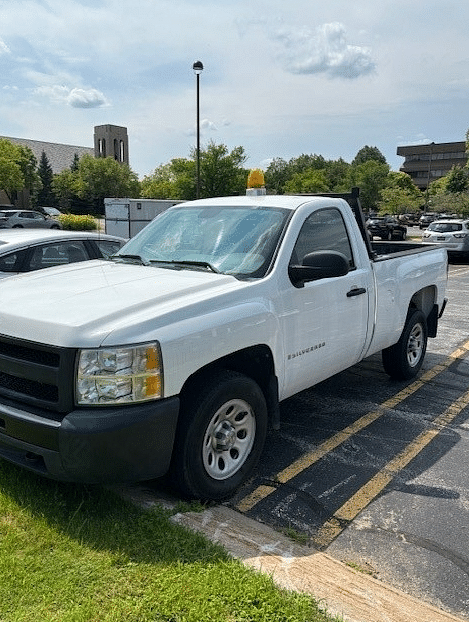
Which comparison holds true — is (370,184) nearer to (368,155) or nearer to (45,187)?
(45,187)

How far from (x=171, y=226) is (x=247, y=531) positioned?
2515 mm

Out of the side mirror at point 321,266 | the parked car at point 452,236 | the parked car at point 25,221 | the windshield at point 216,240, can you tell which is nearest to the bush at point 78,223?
the parked car at point 25,221

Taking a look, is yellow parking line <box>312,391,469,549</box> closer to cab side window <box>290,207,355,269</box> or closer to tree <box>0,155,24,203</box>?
cab side window <box>290,207,355,269</box>

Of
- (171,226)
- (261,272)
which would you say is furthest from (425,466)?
(171,226)

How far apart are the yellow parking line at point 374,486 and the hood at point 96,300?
151cm

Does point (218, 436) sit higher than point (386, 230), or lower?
lower

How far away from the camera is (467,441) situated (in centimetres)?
460

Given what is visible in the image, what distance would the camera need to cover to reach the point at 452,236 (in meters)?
21.9

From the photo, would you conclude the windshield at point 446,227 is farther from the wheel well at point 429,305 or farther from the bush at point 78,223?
the wheel well at point 429,305

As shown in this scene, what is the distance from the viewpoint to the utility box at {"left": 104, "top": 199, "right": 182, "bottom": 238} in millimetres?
21328

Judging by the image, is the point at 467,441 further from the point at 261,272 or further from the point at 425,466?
the point at 261,272

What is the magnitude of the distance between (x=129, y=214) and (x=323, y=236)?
58.0 ft

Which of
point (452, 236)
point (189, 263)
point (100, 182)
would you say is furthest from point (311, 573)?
point (100, 182)

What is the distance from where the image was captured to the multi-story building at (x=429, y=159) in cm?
11531
